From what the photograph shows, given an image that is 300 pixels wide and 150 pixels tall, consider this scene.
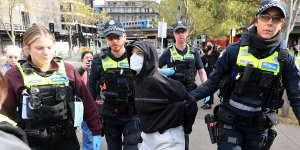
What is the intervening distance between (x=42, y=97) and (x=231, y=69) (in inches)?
83.1

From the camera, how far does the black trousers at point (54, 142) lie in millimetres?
1832

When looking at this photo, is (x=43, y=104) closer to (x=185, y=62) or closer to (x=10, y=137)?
(x=10, y=137)

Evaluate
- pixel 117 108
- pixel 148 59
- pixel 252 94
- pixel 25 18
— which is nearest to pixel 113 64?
pixel 117 108

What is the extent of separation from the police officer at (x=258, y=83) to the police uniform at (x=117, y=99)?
1.20 metres

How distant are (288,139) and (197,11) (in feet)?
55.9

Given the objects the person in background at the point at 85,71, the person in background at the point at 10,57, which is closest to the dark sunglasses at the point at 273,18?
the person in background at the point at 85,71

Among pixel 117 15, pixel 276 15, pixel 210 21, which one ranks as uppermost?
pixel 117 15

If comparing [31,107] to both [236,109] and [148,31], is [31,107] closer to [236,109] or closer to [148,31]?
[236,109]

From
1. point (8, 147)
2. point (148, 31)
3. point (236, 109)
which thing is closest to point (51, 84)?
point (8, 147)

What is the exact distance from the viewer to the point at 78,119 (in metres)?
2.05

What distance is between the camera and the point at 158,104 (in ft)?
5.97

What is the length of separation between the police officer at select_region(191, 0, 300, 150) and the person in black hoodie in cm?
55

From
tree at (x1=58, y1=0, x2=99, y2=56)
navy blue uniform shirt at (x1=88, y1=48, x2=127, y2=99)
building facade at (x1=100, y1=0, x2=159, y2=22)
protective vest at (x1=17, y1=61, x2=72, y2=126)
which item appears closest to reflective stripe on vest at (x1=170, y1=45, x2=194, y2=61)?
navy blue uniform shirt at (x1=88, y1=48, x2=127, y2=99)

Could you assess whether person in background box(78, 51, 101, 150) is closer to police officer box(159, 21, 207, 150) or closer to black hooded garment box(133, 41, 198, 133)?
police officer box(159, 21, 207, 150)
